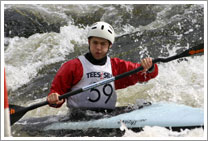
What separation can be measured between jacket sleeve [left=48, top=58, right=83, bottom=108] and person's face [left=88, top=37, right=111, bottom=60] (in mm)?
156

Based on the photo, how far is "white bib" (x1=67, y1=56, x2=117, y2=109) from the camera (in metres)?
2.54

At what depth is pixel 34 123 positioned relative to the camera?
2648 millimetres

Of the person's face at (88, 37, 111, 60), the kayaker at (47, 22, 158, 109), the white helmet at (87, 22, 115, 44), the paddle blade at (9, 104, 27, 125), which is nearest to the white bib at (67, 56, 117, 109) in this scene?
the kayaker at (47, 22, 158, 109)

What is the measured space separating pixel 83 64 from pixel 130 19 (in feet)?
4.73

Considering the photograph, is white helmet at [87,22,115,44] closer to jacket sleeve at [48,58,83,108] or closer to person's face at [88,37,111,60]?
person's face at [88,37,111,60]

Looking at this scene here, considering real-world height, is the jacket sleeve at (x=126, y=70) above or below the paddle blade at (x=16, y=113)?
above

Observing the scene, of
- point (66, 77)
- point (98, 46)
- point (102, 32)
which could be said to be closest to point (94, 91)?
point (66, 77)

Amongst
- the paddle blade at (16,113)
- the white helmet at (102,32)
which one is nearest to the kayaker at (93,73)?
the white helmet at (102,32)

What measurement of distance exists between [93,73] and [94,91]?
0.15 m

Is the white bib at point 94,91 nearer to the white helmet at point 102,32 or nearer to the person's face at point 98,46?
the person's face at point 98,46

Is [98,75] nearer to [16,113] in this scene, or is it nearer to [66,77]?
[66,77]

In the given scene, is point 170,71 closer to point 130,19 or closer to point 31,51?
point 130,19

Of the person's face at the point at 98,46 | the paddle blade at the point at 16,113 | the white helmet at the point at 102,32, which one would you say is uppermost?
the white helmet at the point at 102,32

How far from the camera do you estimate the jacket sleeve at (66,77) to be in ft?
8.24
